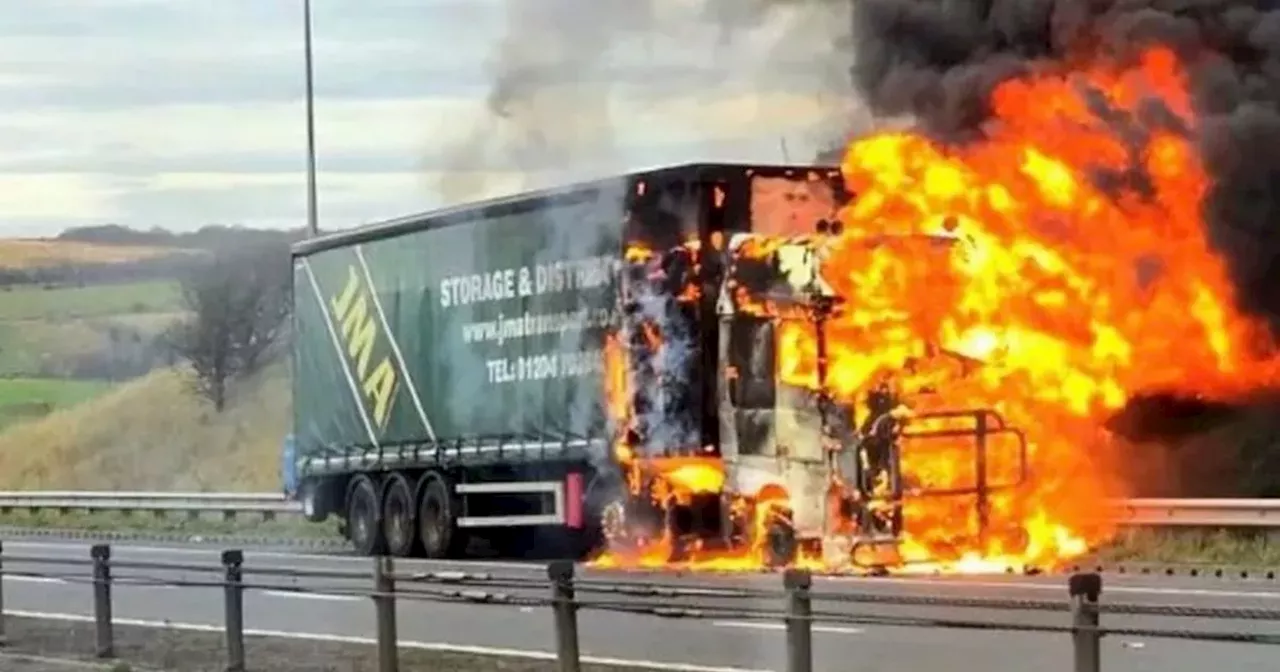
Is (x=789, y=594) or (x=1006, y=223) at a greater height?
(x=1006, y=223)

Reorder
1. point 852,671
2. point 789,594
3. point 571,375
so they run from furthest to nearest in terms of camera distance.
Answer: point 571,375, point 852,671, point 789,594

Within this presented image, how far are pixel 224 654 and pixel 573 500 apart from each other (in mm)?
8456

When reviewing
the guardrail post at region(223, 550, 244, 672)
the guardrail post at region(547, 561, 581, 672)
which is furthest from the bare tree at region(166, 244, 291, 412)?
the guardrail post at region(547, 561, 581, 672)

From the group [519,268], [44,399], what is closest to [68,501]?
[44,399]

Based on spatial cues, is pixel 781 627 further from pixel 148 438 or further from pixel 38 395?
pixel 38 395

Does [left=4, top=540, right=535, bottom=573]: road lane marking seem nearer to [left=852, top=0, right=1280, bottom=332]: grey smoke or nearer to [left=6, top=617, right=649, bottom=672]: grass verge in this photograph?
[left=6, top=617, right=649, bottom=672]: grass verge

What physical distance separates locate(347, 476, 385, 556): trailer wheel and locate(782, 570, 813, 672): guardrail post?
17.1 m

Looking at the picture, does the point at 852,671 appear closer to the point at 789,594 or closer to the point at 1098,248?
the point at 789,594

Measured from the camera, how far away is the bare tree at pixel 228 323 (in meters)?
53.5

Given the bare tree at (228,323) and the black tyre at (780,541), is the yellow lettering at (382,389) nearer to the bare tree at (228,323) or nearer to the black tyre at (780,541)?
the black tyre at (780,541)

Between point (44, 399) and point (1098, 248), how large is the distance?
37.0 meters

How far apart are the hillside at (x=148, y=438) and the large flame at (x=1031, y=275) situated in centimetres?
3059

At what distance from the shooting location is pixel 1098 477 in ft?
81.7

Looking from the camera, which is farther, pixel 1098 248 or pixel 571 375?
pixel 571 375
